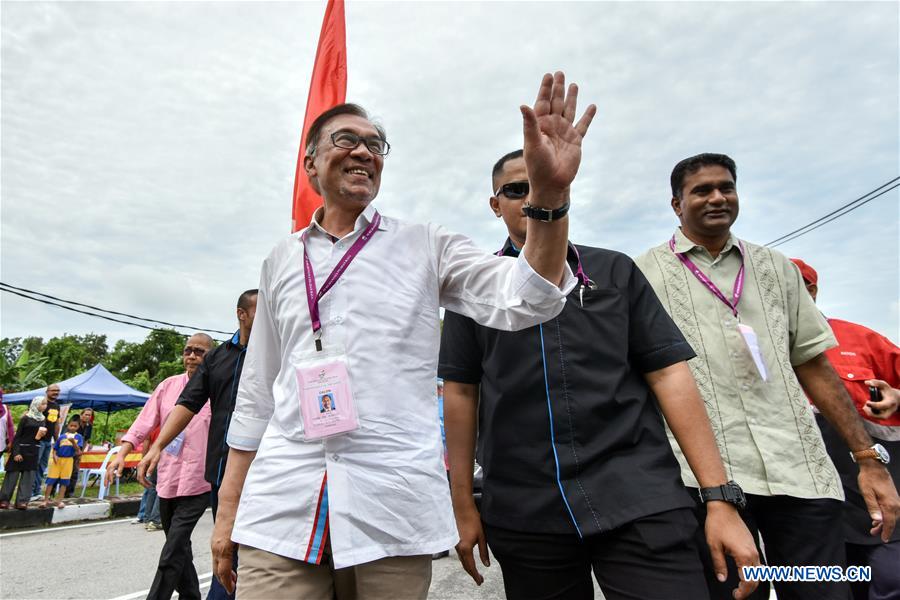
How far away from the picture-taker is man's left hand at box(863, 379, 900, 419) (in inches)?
109

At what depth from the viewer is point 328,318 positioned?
1774mm

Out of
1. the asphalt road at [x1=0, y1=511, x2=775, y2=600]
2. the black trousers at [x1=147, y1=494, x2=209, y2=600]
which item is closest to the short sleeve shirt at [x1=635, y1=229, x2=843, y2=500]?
the asphalt road at [x1=0, y1=511, x2=775, y2=600]

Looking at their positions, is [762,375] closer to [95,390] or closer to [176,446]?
[176,446]

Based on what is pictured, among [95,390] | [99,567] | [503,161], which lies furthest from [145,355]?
[503,161]

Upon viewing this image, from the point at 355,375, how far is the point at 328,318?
0.69 ft

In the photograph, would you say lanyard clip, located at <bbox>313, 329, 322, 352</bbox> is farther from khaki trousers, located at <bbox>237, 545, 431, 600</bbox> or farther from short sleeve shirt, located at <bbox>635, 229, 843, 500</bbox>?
short sleeve shirt, located at <bbox>635, 229, 843, 500</bbox>

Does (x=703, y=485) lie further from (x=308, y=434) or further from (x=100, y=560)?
(x=100, y=560)

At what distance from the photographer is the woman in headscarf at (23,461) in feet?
32.7

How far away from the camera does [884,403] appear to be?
2.78 meters

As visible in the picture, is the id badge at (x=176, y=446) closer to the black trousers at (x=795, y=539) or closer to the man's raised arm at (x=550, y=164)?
the black trousers at (x=795, y=539)

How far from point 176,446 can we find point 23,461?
749 cm

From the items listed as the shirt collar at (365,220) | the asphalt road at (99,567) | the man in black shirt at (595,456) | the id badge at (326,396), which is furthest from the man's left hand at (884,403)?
the asphalt road at (99,567)

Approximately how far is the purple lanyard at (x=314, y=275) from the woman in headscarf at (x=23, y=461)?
10.5m

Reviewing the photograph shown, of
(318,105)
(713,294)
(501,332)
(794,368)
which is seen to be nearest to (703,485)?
(501,332)
